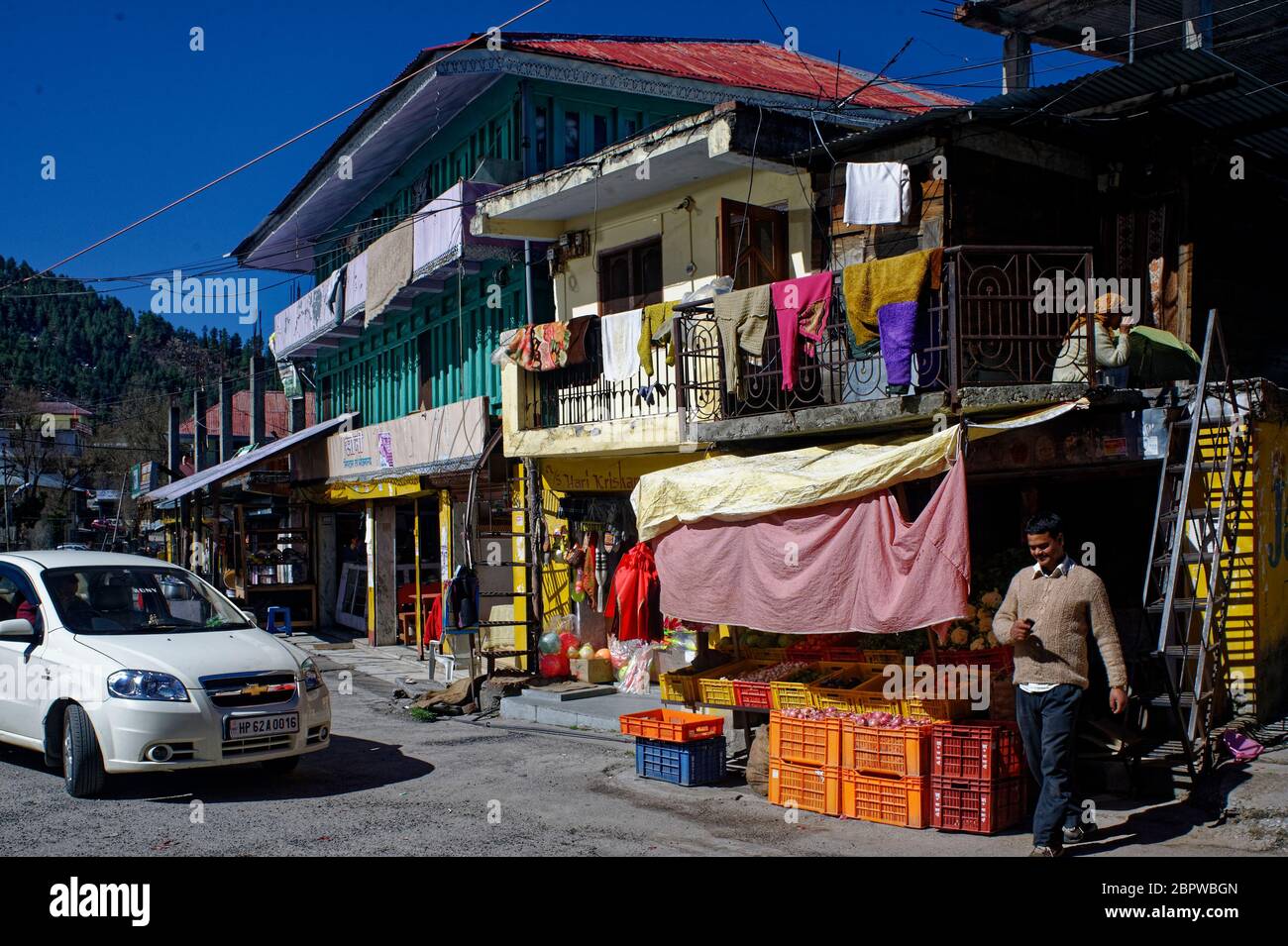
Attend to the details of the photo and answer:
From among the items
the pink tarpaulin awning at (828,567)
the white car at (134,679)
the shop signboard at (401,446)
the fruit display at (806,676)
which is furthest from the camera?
the shop signboard at (401,446)

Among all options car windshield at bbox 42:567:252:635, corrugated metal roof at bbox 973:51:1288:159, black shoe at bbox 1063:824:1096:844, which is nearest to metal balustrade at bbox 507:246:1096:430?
corrugated metal roof at bbox 973:51:1288:159

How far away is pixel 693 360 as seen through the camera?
13.1m

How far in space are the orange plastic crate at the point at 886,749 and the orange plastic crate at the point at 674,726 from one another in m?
1.47

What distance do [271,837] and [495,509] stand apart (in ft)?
33.4

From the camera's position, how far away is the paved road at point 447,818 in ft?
23.4

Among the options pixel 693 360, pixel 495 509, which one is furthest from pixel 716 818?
pixel 495 509

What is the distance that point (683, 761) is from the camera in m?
9.35

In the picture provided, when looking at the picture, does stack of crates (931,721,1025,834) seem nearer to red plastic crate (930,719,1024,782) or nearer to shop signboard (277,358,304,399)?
red plastic crate (930,719,1024,782)

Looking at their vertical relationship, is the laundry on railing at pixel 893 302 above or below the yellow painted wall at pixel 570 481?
above

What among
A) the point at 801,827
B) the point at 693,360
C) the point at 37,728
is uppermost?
the point at 693,360

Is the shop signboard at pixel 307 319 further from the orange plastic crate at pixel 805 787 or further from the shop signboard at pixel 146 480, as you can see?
the orange plastic crate at pixel 805 787

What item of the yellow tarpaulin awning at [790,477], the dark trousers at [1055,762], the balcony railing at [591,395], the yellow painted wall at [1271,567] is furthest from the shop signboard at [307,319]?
the dark trousers at [1055,762]

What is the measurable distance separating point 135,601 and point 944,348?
7228 millimetres
